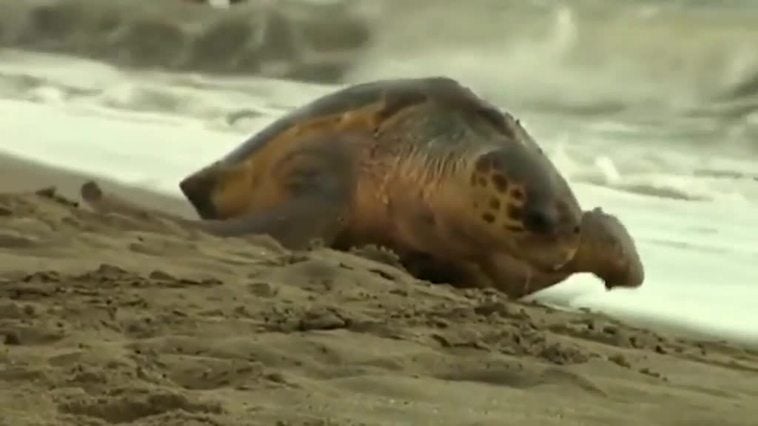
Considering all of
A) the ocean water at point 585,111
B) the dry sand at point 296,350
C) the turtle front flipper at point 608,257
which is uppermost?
the ocean water at point 585,111

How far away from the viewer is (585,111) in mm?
6680

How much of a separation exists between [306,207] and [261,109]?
3.14 meters

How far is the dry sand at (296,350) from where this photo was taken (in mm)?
1558

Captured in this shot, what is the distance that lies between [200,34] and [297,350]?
22.8 feet

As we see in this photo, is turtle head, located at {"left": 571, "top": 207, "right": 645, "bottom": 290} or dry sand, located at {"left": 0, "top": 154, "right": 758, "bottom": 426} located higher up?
turtle head, located at {"left": 571, "top": 207, "right": 645, "bottom": 290}

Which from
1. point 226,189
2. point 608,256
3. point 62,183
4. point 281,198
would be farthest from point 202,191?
point 608,256

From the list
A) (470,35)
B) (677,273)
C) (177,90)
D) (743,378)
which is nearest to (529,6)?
(470,35)

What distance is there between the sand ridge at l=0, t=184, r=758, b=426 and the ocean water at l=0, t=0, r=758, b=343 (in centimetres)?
49

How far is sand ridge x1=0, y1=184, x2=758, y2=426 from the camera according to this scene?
1559mm

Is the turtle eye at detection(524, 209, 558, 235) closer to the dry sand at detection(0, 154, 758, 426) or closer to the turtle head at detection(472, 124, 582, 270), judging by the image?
the turtle head at detection(472, 124, 582, 270)

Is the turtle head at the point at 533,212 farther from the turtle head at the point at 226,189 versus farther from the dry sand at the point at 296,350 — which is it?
the turtle head at the point at 226,189

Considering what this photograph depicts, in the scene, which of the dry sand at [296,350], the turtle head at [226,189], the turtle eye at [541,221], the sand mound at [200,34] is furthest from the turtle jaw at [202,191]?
the sand mound at [200,34]

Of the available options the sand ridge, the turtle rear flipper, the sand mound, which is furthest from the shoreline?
the sand mound

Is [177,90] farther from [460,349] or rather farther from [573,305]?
[460,349]
